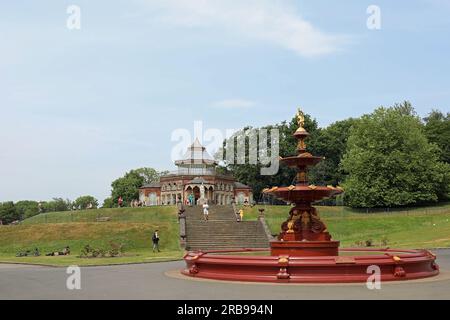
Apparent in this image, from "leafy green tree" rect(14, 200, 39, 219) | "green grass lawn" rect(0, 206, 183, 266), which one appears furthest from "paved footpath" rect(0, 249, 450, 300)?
"leafy green tree" rect(14, 200, 39, 219)

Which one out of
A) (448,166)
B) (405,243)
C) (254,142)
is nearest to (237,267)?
(405,243)

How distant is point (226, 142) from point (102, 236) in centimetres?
5712

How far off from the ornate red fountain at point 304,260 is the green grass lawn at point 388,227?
17057 mm

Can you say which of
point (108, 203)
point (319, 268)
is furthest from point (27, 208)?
point (319, 268)

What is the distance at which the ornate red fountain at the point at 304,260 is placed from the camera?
54.4 feet

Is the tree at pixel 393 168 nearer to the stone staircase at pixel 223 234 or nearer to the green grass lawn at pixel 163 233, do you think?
the green grass lawn at pixel 163 233

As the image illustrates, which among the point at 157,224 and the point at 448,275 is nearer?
the point at 448,275

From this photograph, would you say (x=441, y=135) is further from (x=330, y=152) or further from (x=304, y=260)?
(x=304, y=260)

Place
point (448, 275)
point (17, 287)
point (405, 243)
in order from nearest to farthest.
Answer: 1. point (17, 287)
2. point (448, 275)
3. point (405, 243)

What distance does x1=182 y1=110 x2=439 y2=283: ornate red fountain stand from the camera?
54.4ft

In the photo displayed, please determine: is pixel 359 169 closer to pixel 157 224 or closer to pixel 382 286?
pixel 157 224

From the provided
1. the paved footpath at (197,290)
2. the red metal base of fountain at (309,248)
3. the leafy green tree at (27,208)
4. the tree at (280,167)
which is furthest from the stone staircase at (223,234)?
the leafy green tree at (27,208)

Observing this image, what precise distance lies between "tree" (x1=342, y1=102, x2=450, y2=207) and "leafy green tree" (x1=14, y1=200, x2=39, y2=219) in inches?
4001
